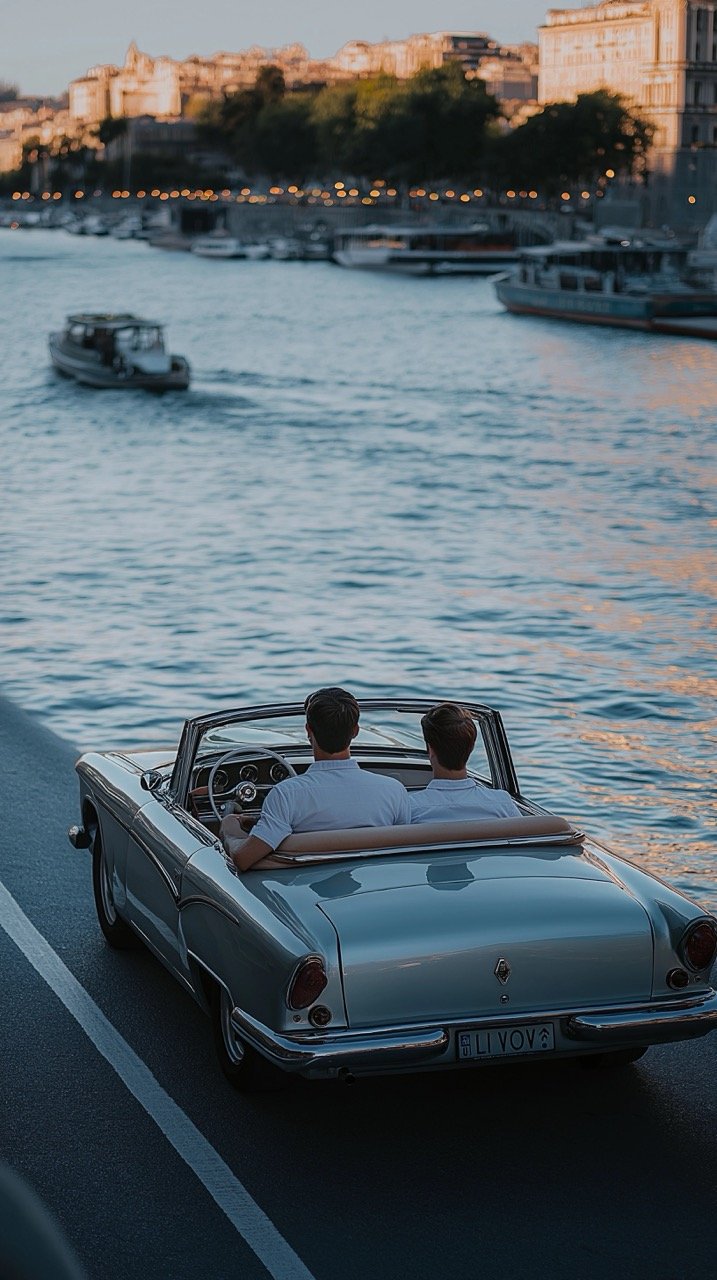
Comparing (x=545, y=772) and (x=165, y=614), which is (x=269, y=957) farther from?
(x=165, y=614)

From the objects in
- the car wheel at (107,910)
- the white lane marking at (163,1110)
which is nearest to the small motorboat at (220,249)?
the white lane marking at (163,1110)

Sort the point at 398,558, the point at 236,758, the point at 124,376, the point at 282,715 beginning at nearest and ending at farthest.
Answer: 1. the point at 282,715
2. the point at 236,758
3. the point at 398,558
4. the point at 124,376

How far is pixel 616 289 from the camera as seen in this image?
85.2 m

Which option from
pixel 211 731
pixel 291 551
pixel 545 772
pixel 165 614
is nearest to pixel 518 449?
pixel 291 551

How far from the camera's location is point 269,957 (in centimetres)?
541

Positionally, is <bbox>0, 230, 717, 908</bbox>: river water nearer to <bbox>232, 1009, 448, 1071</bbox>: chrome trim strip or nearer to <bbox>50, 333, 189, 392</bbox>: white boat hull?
<bbox>50, 333, 189, 392</bbox>: white boat hull

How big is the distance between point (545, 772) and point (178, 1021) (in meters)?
5.95

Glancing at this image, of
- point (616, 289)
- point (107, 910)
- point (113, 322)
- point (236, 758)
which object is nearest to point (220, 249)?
point (616, 289)

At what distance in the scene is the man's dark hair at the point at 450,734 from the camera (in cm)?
629

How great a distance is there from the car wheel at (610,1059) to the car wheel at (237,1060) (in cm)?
106

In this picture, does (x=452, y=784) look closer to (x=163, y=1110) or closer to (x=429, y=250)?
(x=163, y=1110)

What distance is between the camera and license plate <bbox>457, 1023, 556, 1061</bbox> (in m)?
5.40

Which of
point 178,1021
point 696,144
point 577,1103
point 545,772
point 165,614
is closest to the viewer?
point 577,1103

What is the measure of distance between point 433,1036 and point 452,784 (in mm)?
1196
